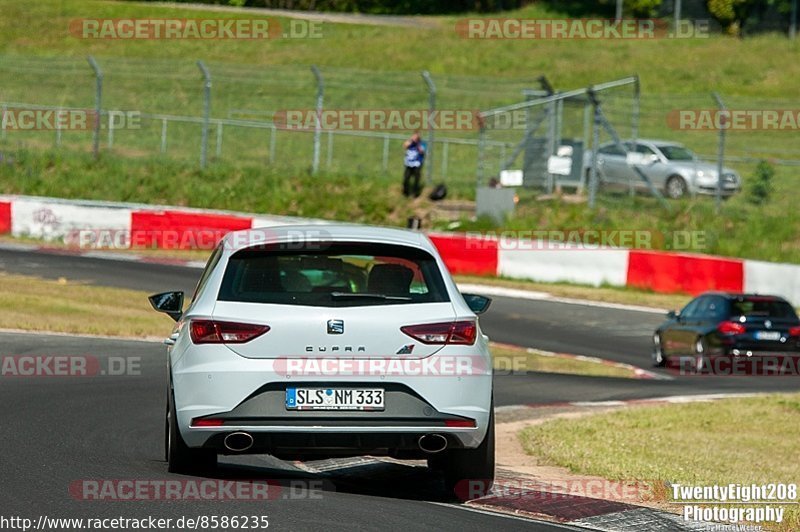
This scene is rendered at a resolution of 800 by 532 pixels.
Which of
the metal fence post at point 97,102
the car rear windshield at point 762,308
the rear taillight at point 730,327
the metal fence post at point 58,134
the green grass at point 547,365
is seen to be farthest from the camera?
the metal fence post at point 58,134

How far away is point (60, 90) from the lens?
139 feet

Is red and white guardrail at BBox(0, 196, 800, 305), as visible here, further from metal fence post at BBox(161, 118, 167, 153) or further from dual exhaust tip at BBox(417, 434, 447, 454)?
dual exhaust tip at BBox(417, 434, 447, 454)

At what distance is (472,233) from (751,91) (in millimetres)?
28288

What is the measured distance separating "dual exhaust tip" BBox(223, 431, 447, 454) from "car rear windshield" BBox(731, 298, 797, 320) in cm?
1378

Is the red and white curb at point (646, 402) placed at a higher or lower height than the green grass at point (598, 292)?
lower

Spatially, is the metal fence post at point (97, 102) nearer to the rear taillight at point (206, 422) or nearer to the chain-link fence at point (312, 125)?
the chain-link fence at point (312, 125)

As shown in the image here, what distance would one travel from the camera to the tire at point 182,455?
27.8ft

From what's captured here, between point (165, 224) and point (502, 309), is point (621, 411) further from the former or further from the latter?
point (165, 224)

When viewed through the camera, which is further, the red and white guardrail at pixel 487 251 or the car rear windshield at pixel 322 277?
the red and white guardrail at pixel 487 251

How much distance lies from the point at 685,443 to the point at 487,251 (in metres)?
16.2

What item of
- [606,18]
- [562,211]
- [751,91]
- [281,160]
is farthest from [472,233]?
[606,18]

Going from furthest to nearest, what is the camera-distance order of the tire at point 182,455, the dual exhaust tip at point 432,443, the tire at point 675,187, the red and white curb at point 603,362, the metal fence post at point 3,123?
1. the metal fence post at point 3,123
2. the tire at point 675,187
3. the red and white curb at point 603,362
4. the tire at point 182,455
5. the dual exhaust tip at point 432,443

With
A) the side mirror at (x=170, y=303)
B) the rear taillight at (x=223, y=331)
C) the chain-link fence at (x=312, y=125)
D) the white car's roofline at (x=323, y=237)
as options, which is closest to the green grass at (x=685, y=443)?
the white car's roofline at (x=323, y=237)

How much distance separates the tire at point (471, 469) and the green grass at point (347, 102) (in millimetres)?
22543
